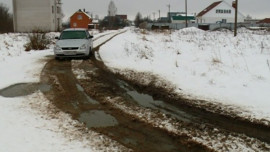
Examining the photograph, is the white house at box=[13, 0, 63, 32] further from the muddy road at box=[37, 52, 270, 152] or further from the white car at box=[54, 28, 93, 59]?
the muddy road at box=[37, 52, 270, 152]

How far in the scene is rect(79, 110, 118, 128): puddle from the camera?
17.9 ft

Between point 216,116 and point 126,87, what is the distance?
338 cm

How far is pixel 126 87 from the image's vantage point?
8.52m

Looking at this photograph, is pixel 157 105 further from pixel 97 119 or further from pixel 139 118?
pixel 97 119

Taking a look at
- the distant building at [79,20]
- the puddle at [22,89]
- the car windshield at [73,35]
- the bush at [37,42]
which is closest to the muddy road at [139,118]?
the puddle at [22,89]

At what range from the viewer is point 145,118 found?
18.8ft

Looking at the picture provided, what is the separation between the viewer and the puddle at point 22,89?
7.71 metres

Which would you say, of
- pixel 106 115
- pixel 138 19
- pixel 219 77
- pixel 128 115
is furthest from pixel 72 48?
pixel 138 19

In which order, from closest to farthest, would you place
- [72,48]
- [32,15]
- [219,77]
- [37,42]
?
[219,77]
[72,48]
[37,42]
[32,15]

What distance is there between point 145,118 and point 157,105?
1020 millimetres

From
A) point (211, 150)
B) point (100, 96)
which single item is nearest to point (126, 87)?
point (100, 96)

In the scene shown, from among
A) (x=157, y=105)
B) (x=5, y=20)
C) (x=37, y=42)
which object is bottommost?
(x=157, y=105)

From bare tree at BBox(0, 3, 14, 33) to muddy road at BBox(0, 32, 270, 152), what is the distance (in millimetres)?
A: 57305

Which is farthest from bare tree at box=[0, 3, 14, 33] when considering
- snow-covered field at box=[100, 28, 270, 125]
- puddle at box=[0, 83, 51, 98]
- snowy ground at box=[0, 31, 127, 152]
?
snowy ground at box=[0, 31, 127, 152]
